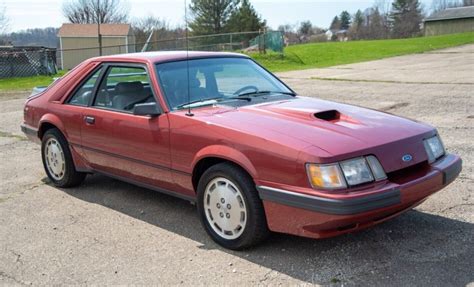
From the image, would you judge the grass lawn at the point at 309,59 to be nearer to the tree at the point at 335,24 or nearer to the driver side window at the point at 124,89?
the driver side window at the point at 124,89

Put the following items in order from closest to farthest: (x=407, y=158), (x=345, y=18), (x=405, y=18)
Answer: (x=407, y=158) → (x=405, y=18) → (x=345, y=18)

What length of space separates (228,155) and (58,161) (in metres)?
2.80

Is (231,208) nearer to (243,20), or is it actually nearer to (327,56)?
(327,56)

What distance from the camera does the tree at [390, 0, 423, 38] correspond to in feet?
276

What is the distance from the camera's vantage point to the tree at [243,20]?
6134 centimetres

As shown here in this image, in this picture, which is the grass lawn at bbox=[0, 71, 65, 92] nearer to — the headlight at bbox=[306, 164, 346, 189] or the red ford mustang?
the red ford mustang

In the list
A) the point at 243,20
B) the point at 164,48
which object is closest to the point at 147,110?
the point at 164,48

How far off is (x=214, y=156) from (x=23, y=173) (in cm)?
373

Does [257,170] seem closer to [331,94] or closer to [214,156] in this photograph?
[214,156]

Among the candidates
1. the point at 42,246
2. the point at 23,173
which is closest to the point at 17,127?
the point at 23,173

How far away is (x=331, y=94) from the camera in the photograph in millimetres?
13297

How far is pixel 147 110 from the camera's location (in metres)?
4.45

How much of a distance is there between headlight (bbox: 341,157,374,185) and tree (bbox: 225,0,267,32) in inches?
2333

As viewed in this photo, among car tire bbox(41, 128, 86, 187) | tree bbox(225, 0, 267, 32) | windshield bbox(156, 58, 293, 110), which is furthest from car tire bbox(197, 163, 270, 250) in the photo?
tree bbox(225, 0, 267, 32)
